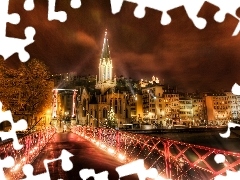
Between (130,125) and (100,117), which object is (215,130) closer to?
(130,125)

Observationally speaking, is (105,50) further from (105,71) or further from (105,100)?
(105,100)

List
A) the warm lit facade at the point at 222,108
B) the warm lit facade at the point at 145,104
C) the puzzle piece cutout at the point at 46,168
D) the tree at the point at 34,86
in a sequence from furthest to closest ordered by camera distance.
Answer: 1. the warm lit facade at the point at 222,108
2. the warm lit facade at the point at 145,104
3. the tree at the point at 34,86
4. the puzzle piece cutout at the point at 46,168

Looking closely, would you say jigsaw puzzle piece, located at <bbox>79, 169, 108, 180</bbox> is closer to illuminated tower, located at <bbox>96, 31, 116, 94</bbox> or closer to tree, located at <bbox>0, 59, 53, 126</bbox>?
tree, located at <bbox>0, 59, 53, 126</bbox>

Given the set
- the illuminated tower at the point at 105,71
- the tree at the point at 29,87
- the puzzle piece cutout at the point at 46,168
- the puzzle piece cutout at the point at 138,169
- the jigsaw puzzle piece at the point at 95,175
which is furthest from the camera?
the illuminated tower at the point at 105,71

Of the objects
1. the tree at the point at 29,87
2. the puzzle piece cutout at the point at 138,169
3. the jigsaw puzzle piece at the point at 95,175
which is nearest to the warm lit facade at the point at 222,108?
the tree at the point at 29,87

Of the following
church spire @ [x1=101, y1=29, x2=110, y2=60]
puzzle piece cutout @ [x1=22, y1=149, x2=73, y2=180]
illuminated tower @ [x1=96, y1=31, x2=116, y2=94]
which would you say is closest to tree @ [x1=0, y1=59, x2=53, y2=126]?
puzzle piece cutout @ [x1=22, y1=149, x2=73, y2=180]

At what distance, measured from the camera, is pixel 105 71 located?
108562mm

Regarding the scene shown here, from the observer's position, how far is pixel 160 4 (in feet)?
16.6

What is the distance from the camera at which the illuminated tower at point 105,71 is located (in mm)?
104825

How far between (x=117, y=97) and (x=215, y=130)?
3966 centimetres

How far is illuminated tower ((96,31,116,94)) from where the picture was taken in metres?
105

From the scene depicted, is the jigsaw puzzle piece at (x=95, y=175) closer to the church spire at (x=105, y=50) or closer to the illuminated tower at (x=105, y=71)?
the illuminated tower at (x=105, y=71)

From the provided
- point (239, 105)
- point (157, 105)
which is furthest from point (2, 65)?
point (239, 105)

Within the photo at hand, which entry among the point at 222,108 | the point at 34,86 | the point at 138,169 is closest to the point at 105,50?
the point at 222,108
